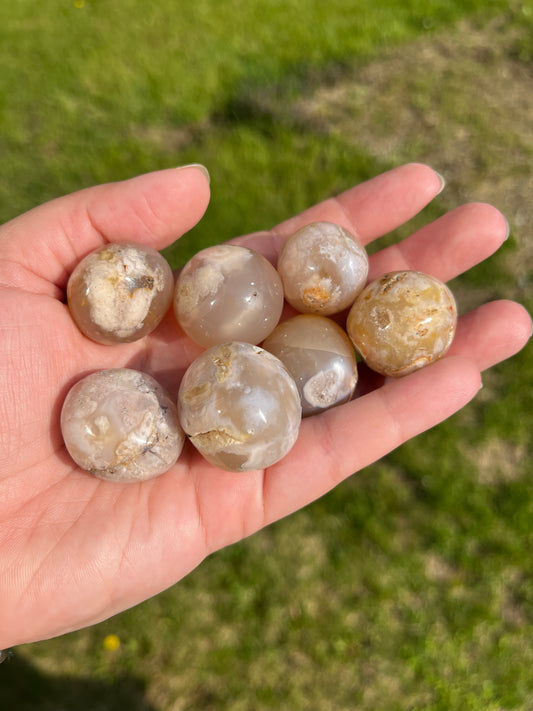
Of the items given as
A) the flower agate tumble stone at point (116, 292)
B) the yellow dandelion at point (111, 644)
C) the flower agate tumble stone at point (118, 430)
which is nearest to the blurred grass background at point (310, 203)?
the yellow dandelion at point (111, 644)

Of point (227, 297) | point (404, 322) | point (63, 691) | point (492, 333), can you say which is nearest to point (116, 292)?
point (227, 297)

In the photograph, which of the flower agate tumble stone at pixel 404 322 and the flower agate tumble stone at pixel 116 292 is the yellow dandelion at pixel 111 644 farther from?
the flower agate tumble stone at pixel 404 322

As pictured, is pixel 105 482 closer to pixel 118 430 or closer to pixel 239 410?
pixel 118 430

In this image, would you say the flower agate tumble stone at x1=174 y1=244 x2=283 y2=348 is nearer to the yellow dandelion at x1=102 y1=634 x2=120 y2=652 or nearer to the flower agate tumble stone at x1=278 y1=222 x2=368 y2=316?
the flower agate tumble stone at x1=278 y1=222 x2=368 y2=316

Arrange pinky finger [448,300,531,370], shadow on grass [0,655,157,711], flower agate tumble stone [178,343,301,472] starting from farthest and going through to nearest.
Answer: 1. shadow on grass [0,655,157,711]
2. pinky finger [448,300,531,370]
3. flower agate tumble stone [178,343,301,472]

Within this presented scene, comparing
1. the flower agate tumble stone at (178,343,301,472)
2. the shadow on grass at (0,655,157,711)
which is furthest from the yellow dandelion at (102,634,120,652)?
the flower agate tumble stone at (178,343,301,472)

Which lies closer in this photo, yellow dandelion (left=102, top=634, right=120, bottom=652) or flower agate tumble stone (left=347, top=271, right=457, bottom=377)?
flower agate tumble stone (left=347, top=271, right=457, bottom=377)
